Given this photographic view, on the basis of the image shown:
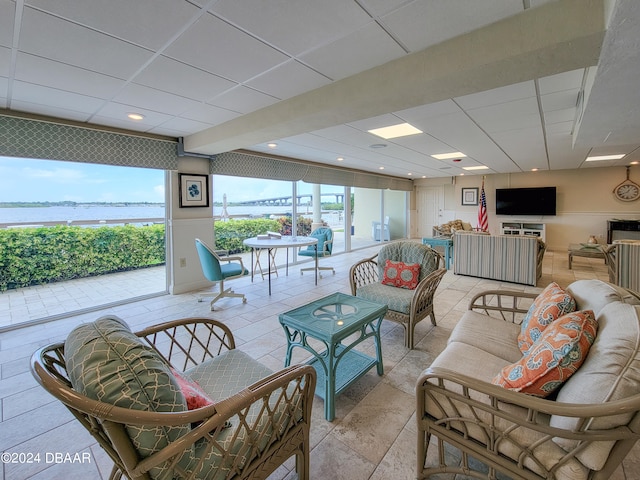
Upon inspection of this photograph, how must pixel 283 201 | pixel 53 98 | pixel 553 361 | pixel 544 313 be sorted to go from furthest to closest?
pixel 283 201 → pixel 53 98 → pixel 544 313 → pixel 553 361

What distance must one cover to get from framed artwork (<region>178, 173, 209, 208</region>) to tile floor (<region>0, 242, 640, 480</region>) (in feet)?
5.02

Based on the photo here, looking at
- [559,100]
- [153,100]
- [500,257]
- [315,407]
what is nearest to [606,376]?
[315,407]

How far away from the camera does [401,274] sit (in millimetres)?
3023

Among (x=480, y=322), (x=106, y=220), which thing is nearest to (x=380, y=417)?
(x=480, y=322)

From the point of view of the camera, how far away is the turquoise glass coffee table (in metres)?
1.75

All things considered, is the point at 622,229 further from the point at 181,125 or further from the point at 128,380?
the point at 128,380

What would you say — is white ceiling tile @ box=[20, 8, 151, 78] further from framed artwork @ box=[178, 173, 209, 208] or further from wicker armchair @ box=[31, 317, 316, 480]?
framed artwork @ box=[178, 173, 209, 208]

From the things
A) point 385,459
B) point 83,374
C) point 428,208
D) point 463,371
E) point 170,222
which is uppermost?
point 428,208

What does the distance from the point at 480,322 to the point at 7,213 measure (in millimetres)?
5726

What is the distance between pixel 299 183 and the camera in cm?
636

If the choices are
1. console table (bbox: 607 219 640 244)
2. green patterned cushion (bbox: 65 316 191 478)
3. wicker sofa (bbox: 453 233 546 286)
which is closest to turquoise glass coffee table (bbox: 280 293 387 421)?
green patterned cushion (bbox: 65 316 191 478)

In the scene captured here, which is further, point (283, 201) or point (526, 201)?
point (526, 201)

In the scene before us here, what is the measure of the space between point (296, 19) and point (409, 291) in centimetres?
241

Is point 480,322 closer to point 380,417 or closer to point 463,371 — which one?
point 463,371
